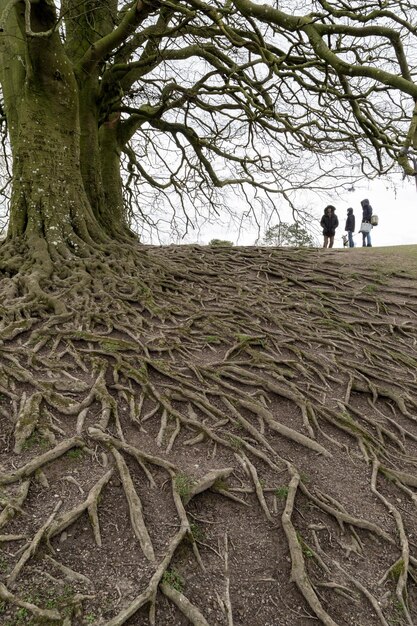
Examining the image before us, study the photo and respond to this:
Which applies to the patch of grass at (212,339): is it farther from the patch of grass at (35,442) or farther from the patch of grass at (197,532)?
the patch of grass at (197,532)

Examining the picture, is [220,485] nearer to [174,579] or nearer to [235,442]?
[235,442]

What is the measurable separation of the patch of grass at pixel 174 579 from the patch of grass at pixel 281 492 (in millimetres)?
889

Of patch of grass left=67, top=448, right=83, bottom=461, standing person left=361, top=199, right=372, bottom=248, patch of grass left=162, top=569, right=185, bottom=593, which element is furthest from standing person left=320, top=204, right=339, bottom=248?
patch of grass left=162, top=569, right=185, bottom=593

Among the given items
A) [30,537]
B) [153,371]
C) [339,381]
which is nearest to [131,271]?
[153,371]

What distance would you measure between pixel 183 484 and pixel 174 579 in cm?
59

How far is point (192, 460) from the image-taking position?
9.60 ft

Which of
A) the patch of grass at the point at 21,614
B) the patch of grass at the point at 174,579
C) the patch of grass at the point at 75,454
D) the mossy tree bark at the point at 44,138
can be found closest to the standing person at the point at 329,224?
the mossy tree bark at the point at 44,138

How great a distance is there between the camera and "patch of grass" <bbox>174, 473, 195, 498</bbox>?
258 cm

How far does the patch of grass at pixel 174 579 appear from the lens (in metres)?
2.08

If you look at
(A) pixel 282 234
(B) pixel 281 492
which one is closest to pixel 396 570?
(B) pixel 281 492

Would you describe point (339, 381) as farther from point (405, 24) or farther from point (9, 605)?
point (405, 24)

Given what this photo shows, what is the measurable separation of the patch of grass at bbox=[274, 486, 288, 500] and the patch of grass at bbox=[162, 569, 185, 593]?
35.0 inches

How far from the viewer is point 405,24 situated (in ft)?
14.4

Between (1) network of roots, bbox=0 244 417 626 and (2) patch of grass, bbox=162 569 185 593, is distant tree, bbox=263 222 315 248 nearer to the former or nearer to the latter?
(1) network of roots, bbox=0 244 417 626
